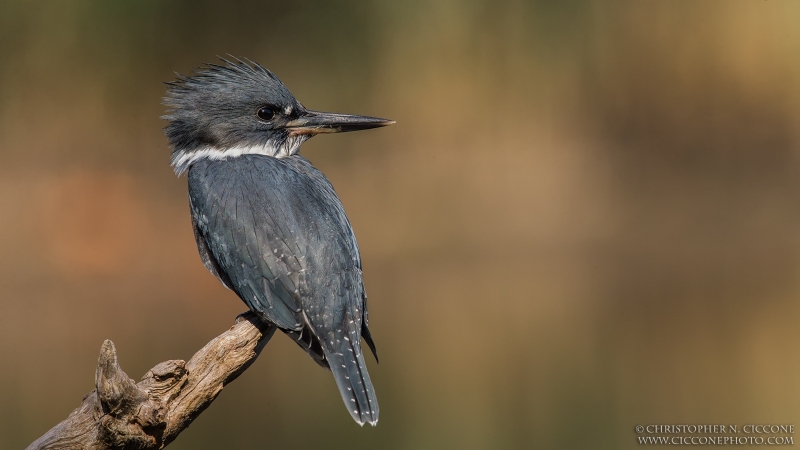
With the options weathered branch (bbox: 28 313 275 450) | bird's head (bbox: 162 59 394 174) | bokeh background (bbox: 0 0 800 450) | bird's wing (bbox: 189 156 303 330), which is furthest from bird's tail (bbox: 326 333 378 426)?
bokeh background (bbox: 0 0 800 450)

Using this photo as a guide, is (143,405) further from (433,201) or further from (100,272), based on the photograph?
(433,201)

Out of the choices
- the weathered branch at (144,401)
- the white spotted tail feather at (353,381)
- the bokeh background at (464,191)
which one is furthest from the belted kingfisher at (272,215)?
the bokeh background at (464,191)

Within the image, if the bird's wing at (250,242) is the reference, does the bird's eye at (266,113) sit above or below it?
above

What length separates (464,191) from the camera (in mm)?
9727

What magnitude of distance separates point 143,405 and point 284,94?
69.9 inches

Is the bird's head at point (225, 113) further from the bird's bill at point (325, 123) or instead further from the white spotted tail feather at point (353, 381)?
the white spotted tail feather at point (353, 381)

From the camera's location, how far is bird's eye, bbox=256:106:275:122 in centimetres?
437

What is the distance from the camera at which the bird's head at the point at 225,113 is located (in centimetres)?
431

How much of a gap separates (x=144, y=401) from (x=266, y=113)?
5.53 ft

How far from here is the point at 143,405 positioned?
120 inches

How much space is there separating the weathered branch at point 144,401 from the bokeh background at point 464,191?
279 cm

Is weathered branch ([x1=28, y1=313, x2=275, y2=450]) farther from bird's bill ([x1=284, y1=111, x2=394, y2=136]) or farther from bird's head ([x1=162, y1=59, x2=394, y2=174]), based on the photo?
bird's bill ([x1=284, y1=111, x2=394, y2=136])

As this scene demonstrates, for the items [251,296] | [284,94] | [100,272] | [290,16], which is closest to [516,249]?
[290,16]

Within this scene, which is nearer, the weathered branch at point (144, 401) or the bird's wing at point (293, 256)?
the weathered branch at point (144, 401)
